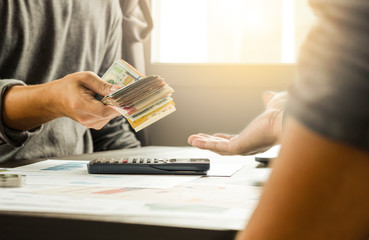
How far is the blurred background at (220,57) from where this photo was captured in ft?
7.34

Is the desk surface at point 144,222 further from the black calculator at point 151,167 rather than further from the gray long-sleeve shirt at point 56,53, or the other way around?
the gray long-sleeve shirt at point 56,53

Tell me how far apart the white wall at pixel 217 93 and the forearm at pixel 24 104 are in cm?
114

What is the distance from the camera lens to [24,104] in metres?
1.18

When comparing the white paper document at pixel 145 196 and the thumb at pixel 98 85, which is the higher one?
the thumb at pixel 98 85

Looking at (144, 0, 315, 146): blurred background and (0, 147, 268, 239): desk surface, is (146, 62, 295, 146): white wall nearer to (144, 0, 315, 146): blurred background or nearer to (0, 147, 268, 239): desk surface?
(144, 0, 315, 146): blurred background

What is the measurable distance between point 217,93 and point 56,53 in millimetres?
890

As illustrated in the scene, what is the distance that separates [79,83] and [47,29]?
59cm

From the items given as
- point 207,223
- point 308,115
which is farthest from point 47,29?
point 308,115

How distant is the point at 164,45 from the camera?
2498 millimetres

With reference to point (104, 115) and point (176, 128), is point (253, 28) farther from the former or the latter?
point (104, 115)

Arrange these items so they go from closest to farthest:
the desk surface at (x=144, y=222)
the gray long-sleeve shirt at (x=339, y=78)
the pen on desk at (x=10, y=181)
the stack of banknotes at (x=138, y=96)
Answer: the gray long-sleeve shirt at (x=339, y=78) < the desk surface at (x=144, y=222) < the pen on desk at (x=10, y=181) < the stack of banknotes at (x=138, y=96)

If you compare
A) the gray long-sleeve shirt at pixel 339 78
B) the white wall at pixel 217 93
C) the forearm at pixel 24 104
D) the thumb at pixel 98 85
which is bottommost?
the white wall at pixel 217 93

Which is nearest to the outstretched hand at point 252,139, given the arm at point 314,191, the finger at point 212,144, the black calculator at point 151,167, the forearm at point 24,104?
the finger at point 212,144

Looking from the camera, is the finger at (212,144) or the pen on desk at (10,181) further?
the finger at (212,144)
